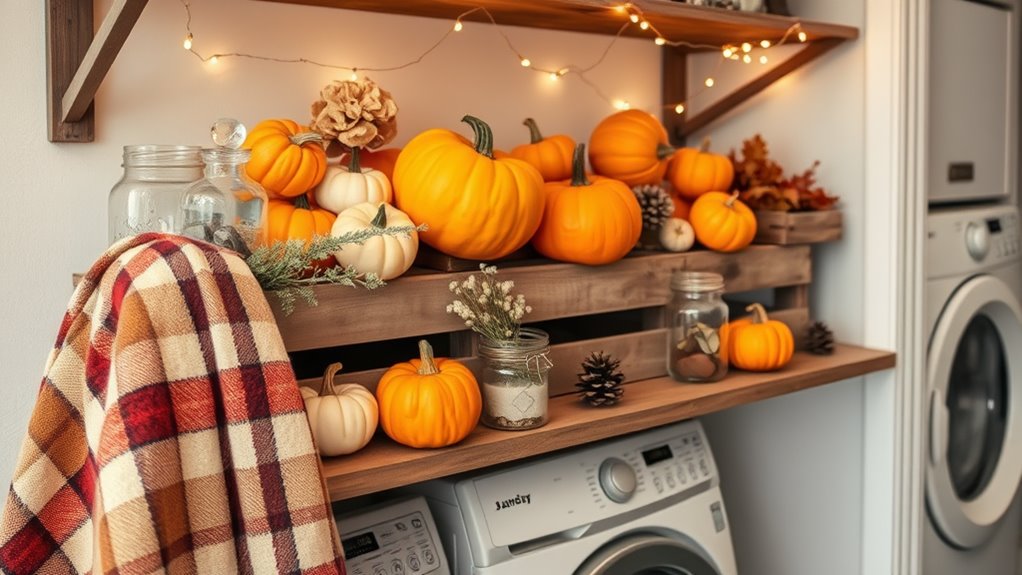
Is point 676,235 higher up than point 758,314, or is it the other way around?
point 676,235

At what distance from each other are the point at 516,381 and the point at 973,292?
1.21 m

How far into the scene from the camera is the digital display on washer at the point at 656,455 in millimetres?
1664

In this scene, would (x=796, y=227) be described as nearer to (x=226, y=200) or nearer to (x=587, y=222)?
(x=587, y=222)

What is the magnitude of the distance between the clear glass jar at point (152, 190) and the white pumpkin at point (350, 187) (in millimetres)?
203

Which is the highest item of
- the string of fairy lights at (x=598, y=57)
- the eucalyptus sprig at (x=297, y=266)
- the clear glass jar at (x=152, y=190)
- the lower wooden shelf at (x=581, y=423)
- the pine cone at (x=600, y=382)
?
the string of fairy lights at (x=598, y=57)

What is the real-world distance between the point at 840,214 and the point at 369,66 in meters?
0.95

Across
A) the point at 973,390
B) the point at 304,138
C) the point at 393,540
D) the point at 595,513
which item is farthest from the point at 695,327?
the point at 973,390

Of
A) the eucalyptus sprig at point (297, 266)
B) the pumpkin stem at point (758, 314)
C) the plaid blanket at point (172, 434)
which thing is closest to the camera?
the plaid blanket at point (172, 434)

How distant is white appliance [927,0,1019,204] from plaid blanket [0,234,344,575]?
146cm

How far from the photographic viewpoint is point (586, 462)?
158 cm

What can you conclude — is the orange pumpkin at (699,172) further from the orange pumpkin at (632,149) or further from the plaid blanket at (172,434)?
the plaid blanket at (172,434)

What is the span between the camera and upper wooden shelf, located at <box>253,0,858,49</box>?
1559 mm

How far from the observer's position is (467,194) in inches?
55.2

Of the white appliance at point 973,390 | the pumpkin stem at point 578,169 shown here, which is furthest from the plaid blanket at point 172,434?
the white appliance at point 973,390
